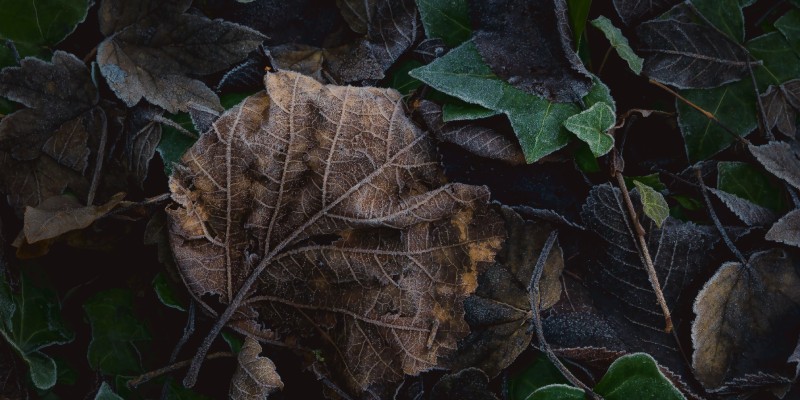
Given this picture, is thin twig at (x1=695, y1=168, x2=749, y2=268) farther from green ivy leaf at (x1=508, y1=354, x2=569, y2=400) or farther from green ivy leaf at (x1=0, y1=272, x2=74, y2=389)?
green ivy leaf at (x1=0, y1=272, x2=74, y2=389)

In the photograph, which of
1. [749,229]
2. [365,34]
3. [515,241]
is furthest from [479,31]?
[749,229]

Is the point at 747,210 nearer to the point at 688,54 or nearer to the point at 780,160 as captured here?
the point at 780,160

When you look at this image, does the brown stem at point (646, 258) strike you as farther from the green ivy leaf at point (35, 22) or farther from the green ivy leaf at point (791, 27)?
the green ivy leaf at point (35, 22)

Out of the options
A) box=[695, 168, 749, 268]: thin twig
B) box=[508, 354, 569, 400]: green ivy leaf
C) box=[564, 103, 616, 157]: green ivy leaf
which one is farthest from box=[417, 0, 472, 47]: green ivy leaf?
box=[508, 354, 569, 400]: green ivy leaf

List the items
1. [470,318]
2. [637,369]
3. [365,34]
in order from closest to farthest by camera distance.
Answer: [637,369], [470,318], [365,34]

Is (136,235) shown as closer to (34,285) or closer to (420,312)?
(34,285)
